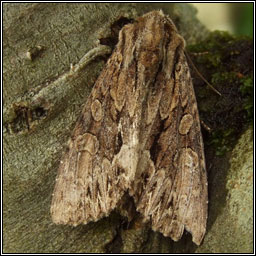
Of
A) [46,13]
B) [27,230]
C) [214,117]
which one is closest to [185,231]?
[214,117]

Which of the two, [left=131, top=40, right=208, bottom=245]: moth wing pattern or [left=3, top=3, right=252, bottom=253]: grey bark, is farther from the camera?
[left=131, top=40, right=208, bottom=245]: moth wing pattern

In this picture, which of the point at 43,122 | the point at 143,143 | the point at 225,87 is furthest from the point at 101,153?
the point at 225,87

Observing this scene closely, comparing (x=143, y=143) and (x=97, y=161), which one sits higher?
(x=143, y=143)

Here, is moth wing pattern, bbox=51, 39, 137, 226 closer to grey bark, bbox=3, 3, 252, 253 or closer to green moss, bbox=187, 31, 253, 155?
grey bark, bbox=3, 3, 252, 253

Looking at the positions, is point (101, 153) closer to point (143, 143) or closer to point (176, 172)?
point (143, 143)

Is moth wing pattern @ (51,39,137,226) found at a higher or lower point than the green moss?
lower

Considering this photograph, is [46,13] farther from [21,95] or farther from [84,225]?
[84,225]

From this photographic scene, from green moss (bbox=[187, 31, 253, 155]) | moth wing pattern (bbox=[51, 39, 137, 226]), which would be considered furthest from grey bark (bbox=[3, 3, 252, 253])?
green moss (bbox=[187, 31, 253, 155])
